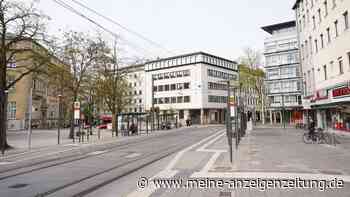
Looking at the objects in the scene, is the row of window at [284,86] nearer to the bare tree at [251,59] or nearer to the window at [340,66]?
the bare tree at [251,59]

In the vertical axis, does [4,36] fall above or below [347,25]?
below

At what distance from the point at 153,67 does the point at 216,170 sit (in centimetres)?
7389

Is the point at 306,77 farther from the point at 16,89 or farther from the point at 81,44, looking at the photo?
the point at 16,89

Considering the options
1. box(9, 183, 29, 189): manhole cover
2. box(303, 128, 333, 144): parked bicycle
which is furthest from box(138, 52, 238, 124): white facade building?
box(9, 183, 29, 189): manhole cover

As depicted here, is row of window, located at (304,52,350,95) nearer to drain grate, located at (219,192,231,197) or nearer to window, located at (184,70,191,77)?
drain grate, located at (219,192,231,197)

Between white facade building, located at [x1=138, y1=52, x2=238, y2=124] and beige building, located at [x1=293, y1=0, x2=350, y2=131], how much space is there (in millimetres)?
35865

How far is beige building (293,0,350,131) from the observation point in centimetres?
2358

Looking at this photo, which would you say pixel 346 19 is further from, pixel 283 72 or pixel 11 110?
pixel 11 110

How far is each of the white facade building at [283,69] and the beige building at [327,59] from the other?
62.6 feet

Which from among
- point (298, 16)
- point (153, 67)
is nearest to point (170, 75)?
point (153, 67)

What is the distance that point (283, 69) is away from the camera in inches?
2287

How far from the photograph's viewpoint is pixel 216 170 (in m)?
10.1

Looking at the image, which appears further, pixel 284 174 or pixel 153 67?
pixel 153 67

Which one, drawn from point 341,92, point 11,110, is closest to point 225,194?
point 341,92
